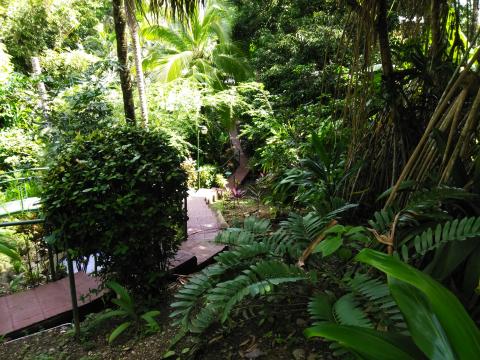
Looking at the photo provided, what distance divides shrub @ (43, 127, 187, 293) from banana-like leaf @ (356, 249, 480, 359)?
75.4 inches

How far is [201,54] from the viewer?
36.0 feet

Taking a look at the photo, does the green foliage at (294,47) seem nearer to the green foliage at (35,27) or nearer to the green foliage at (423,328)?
the green foliage at (35,27)

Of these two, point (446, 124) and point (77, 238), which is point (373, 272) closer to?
point (446, 124)

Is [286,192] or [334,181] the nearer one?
[334,181]

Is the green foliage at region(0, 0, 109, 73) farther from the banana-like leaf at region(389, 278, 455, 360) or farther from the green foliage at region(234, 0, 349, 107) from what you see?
the banana-like leaf at region(389, 278, 455, 360)

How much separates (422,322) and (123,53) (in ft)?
15.9

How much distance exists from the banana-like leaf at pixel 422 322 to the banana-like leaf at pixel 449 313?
0.04m

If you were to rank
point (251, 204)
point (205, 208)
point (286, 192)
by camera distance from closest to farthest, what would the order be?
point (286, 192) < point (205, 208) < point (251, 204)

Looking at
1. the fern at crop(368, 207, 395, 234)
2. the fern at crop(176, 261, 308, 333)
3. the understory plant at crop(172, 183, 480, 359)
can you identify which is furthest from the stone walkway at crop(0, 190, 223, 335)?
the fern at crop(368, 207, 395, 234)

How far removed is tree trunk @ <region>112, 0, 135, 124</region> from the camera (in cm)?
464

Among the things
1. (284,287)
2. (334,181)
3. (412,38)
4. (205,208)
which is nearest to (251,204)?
(205,208)

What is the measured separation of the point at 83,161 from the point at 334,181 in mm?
2013

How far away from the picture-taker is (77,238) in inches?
100

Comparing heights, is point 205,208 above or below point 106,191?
below
